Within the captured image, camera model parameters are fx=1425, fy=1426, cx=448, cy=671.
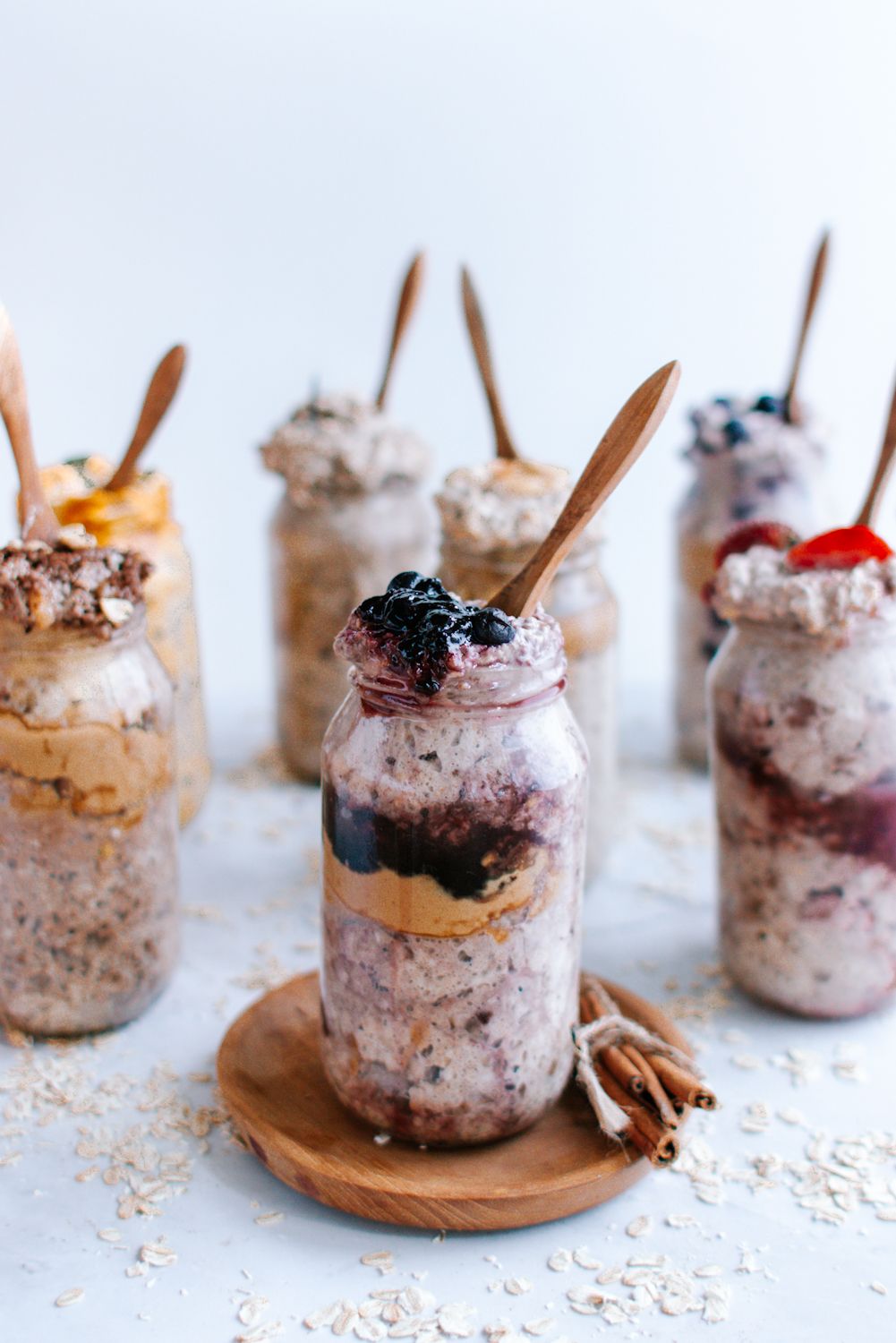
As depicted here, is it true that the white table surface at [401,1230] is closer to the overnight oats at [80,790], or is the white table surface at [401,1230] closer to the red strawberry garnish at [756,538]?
the overnight oats at [80,790]

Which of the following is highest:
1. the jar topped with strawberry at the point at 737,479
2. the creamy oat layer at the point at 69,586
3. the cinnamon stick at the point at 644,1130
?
the creamy oat layer at the point at 69,586

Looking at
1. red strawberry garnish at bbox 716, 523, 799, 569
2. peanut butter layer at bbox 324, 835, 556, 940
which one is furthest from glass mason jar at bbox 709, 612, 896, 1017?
peanut butter layer at bbox 324, 835, 556, 940

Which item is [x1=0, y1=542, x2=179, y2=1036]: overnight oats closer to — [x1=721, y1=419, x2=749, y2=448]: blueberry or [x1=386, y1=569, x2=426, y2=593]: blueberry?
[x1=386, y1=569, x2=426, y2=593]: blueberry

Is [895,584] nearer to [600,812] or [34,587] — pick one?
[600,812]

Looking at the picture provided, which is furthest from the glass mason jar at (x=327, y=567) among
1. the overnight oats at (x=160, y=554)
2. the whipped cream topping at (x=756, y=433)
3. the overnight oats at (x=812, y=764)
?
the overnight oats at (x=812, y=764)

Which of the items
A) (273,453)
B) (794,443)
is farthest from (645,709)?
(273,453)
